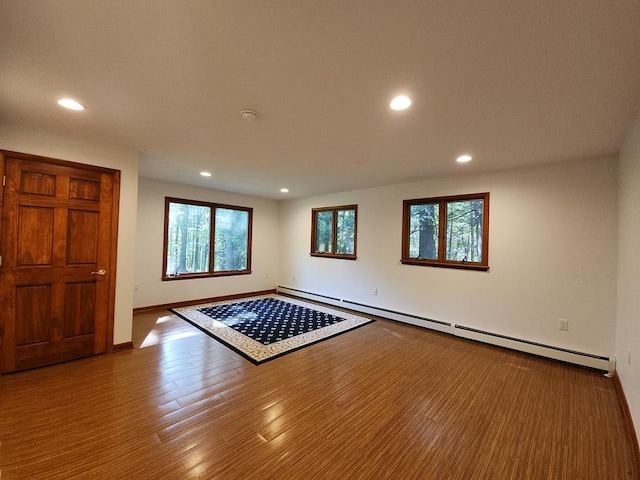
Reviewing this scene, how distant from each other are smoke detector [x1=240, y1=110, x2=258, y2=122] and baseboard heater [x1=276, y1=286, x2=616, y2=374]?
151 inches

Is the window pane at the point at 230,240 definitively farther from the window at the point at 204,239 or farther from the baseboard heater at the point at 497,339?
the baseboard heater at the point at 497,339

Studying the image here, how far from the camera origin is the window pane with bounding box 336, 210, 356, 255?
18.1 feet

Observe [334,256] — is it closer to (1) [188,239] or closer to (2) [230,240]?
(2) [230,240]

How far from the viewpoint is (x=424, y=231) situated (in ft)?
14.6

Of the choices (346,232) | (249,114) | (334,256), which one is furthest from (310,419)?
(346,232)

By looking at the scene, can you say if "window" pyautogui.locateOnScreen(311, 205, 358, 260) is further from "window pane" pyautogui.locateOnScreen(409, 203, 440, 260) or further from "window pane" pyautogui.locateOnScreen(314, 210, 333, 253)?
"window pane" pyautogui.locateOnScreen(409, 203, 440, 260)

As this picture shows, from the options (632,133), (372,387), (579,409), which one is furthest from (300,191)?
(579,409)

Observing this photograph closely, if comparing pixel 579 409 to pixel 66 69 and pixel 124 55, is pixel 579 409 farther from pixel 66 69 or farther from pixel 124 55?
pixel 66 69

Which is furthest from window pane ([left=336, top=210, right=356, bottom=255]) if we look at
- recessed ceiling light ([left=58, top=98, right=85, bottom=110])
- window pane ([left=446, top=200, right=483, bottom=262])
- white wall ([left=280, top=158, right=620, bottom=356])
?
recessed ceiling light ([left=58, top=98, right=85, bottom=110])

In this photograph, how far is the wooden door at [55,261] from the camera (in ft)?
8.53

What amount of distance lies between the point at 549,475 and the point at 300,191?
515 centimetres

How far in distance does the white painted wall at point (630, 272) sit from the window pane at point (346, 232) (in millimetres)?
3630

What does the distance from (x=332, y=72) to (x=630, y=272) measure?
292cm

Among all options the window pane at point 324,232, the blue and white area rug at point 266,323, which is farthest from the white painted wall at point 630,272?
the window pane at point 324,232
